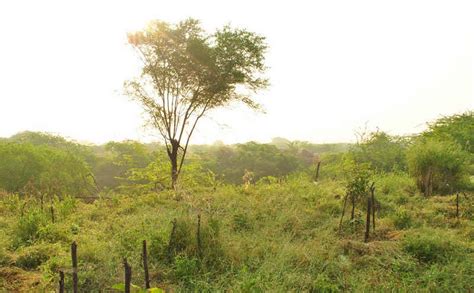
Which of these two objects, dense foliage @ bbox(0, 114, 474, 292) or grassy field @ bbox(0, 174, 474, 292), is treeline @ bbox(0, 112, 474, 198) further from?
grassy field @ bbox(0, 174, 474, 292)

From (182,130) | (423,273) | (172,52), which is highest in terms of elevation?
(172,52)

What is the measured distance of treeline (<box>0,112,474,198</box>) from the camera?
11360 millimetres

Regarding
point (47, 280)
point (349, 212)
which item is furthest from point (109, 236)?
point (349, 212)

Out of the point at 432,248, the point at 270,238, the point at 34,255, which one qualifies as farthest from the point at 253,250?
the point at 34,255

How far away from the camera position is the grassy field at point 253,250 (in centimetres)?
502

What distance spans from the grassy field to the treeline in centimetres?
268

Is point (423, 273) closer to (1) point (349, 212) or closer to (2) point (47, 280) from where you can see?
(1) point (349, 212)

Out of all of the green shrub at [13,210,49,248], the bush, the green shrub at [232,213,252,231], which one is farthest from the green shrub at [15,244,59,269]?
the bush

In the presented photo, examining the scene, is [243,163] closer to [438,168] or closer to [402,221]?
[438,168]

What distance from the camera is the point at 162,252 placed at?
19.3 ft

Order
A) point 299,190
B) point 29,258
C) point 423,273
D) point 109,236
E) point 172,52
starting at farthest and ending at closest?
point 172,52
point 299,190
point 109,236
point 29,258
point 423,273

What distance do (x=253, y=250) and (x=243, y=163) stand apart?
24464 mm

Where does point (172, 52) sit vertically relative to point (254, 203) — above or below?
above

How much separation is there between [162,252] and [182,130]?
9.38 meters
